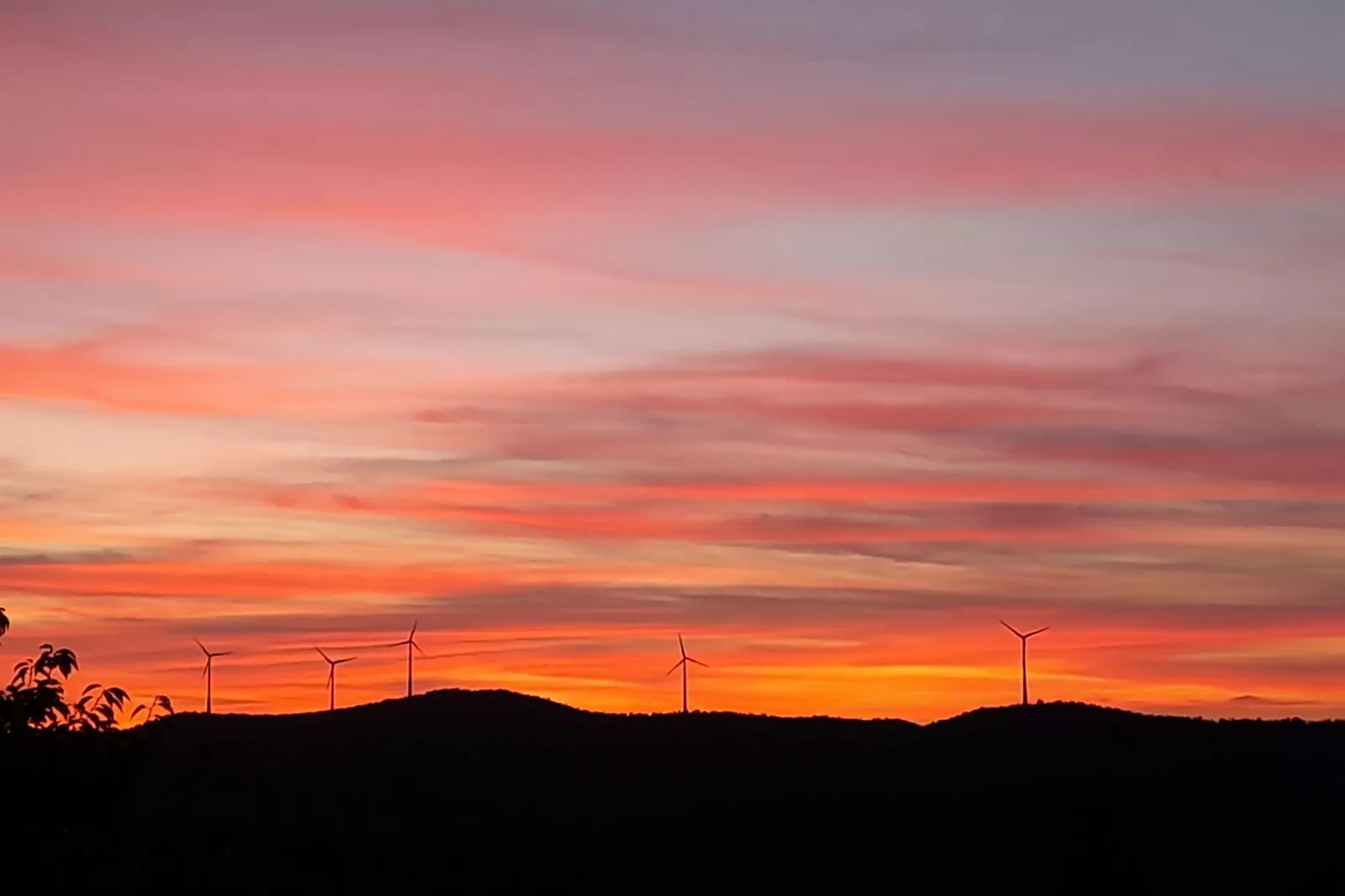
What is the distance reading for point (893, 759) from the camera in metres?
121

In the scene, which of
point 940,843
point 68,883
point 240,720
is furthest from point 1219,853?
point 240,720

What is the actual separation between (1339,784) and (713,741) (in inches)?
1658

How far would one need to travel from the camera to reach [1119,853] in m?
96.3

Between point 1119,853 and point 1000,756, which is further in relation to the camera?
point 1000,756

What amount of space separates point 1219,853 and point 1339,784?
32.2 feet

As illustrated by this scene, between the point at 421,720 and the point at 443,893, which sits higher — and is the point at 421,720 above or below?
above

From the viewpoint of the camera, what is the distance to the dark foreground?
98.2 metres

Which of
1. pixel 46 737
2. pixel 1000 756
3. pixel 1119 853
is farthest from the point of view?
pixel 1000 756

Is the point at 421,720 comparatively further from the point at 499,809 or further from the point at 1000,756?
the point at 1000,756

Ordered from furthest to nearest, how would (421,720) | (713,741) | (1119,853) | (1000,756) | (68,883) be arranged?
(421,720) → (713,741) → (1000,756) → (1119,853) → (68,883)

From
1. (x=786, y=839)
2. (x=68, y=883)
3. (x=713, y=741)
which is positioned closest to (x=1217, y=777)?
(x=786, y=839)

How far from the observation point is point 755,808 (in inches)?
4289

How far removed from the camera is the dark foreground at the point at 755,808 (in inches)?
3866

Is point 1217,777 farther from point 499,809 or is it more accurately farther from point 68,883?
point 68,883
